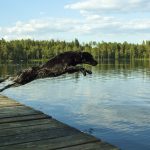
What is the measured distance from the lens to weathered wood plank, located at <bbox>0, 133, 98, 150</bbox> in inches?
340

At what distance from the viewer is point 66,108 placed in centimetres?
2988

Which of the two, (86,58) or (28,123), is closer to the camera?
(86,58)

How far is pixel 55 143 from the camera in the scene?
903cm

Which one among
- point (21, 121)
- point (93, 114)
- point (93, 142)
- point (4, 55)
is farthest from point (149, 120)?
point (4, 55)

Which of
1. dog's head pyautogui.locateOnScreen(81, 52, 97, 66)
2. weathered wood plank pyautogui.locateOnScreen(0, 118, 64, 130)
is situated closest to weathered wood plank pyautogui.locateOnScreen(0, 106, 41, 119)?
weathered wood plank pyautogui.locateOnScreen(0, 118, 64, 130)

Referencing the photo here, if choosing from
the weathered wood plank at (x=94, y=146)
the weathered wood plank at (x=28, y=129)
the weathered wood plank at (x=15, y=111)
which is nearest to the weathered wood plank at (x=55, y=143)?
the weathered wood plank at (x=94, y=146)

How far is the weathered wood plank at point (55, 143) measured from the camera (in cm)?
865

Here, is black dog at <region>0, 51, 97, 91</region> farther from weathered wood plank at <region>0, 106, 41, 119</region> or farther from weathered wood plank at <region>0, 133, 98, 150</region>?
weathered wood plank at <region>0, 106, 41, 119</region>

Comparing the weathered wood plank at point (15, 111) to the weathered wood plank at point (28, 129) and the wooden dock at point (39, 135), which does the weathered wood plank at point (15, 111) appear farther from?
the weathered wood plank at point (28, 129)

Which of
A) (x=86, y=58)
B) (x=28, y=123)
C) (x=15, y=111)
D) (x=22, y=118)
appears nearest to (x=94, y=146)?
(x=86, y=58)

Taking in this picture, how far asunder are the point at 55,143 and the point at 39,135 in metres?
0.97

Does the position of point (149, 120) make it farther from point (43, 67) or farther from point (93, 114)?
point (43, 67)

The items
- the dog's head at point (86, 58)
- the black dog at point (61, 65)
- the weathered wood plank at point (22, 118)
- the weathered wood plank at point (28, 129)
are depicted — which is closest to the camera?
the black dog at point (61, 65)

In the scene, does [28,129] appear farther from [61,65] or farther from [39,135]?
[61,65]
